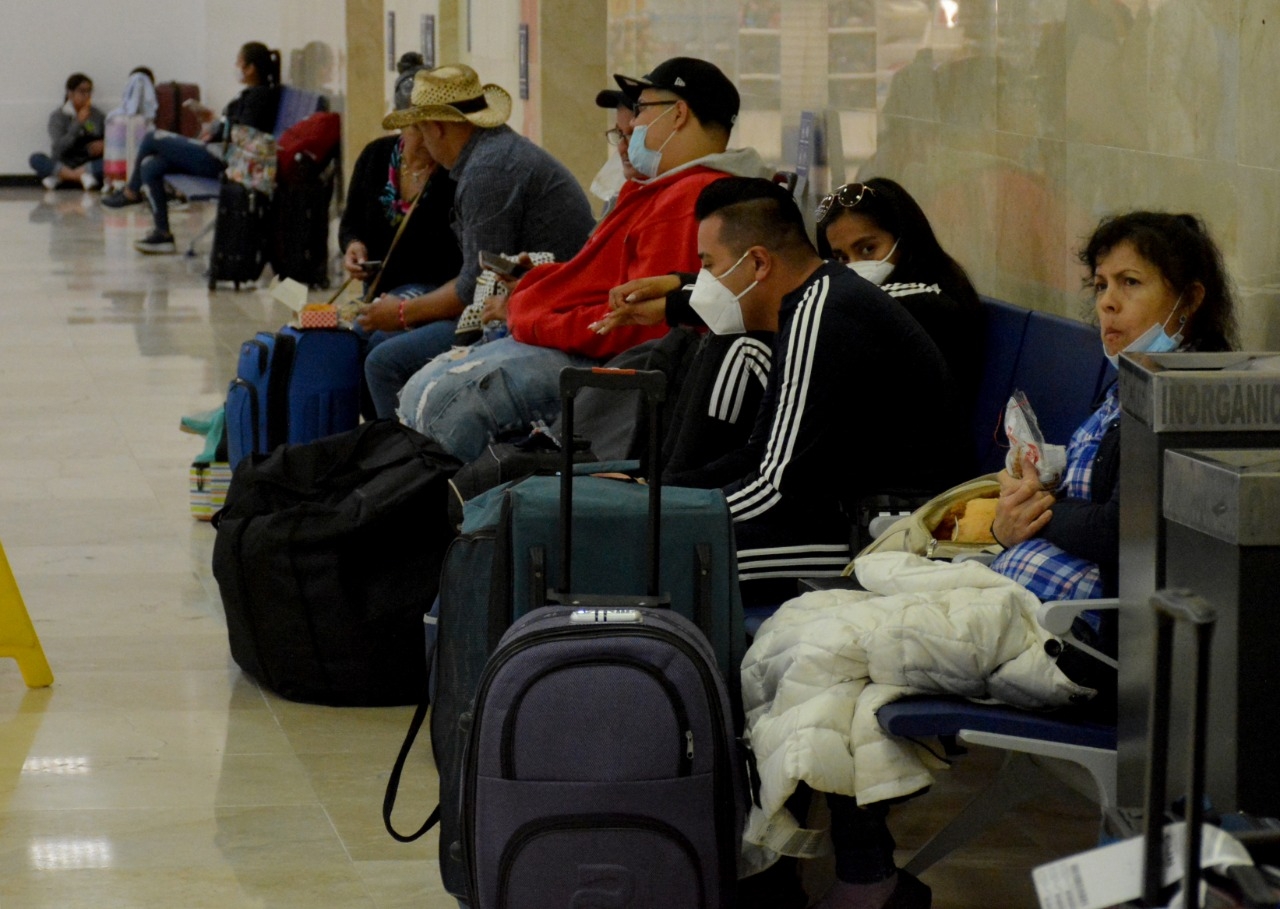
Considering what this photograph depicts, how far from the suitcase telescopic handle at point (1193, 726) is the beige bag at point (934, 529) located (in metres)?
1.48

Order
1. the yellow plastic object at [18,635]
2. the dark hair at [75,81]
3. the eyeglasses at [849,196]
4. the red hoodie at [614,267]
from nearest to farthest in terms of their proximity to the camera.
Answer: the eyeglasses at [849,196] < the yellow plastic object at [18,635] < the red hoodie at [614,267] < the dark hair at [75,81]

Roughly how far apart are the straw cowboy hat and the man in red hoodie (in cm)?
85

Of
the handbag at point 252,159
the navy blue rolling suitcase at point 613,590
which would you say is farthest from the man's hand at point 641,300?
the handbag at point 252,159

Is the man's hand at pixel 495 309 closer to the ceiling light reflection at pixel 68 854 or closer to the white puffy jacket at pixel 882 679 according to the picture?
the ceiling light reflection at pixel 68 854

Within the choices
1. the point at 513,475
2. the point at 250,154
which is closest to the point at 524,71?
the point at 250,154

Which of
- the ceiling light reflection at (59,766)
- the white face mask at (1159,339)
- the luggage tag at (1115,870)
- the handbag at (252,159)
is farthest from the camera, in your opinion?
the handbag at (252,159)

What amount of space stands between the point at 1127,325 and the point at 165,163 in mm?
12968

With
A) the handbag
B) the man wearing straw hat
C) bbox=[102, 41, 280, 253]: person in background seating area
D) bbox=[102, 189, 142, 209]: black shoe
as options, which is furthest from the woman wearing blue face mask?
bbox=[102, 189, 142, 209]: black shoe

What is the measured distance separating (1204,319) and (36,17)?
20589 millimetres

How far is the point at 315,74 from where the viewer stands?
579 inches

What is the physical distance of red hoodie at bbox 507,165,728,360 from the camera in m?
4.50

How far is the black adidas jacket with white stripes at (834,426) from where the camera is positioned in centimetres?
315

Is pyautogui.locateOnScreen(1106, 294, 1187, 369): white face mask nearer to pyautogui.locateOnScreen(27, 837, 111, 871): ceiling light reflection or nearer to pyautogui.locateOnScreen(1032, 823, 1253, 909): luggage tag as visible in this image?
pyautogui.locateOnScreen(1032, 823, 1253, 909): luggage tag

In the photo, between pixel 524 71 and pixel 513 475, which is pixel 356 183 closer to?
pixel 524 71
